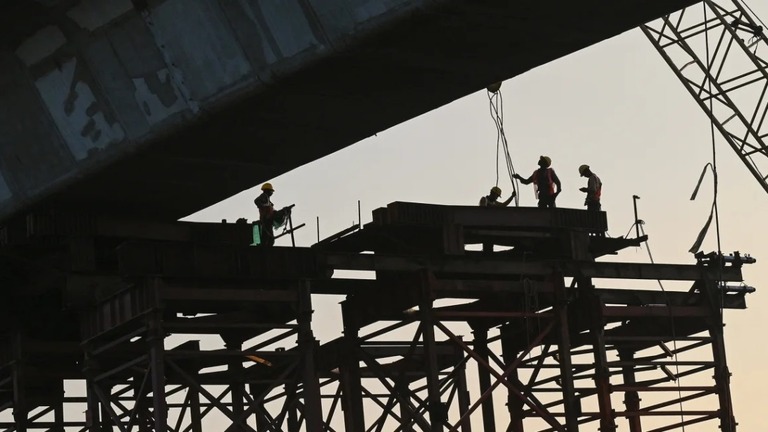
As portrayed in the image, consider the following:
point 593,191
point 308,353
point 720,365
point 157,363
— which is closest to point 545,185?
point 593,191

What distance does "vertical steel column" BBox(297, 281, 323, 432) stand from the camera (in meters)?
35.7

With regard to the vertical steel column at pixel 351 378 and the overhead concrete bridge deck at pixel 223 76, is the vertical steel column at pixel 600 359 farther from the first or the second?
the overhead concrete bridge deck at pixel 223 76

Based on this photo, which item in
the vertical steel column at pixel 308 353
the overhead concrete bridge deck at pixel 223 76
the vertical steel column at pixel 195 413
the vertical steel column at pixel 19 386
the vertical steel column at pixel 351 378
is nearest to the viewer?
the overhead concrete bridge deck at pixel 223 76

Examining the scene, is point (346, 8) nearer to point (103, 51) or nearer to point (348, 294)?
point (103, 51)

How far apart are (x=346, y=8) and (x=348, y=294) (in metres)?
14.6

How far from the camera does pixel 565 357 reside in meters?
39.7

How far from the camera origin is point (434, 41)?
28.3 metres

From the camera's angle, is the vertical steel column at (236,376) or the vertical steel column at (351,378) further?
the vertical steel column at (236,376)

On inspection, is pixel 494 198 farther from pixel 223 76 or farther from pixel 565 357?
pixel 223 76

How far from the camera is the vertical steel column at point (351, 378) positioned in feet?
135

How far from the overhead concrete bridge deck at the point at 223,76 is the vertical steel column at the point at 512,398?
987 cm

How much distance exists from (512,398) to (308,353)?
786cm

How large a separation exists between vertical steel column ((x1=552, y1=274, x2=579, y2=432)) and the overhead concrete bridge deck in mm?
8629

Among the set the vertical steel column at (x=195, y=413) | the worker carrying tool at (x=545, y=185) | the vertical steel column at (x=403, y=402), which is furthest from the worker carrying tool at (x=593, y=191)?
the vertical steel column at (x=195, y=413)
